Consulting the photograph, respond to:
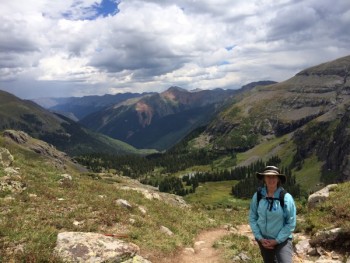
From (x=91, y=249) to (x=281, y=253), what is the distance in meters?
8.06

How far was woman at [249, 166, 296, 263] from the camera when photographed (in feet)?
42.0

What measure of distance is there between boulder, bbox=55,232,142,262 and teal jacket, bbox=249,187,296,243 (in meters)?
6.40

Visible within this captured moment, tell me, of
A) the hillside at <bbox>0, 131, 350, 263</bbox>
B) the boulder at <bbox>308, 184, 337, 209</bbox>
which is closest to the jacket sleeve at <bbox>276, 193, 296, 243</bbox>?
the hillside at <bbox>0, 131, 350, 263</bbox>

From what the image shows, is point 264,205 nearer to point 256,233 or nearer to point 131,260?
point 256,233

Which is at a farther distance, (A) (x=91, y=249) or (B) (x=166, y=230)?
(B) (x=166, y=230)

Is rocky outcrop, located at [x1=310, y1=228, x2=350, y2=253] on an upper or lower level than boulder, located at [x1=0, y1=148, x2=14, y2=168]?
lower

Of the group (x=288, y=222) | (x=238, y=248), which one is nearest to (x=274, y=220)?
(x=288, y=222)

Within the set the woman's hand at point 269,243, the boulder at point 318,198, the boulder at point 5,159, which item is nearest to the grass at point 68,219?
the boulder at point 5,159

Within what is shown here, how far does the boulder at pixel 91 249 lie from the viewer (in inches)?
605

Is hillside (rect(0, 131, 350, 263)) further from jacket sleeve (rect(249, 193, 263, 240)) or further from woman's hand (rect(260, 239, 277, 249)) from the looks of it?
woman's hand (rect(260, 239, 277, 249))

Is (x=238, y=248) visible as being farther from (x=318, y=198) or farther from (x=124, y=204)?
(x=318, y=198)

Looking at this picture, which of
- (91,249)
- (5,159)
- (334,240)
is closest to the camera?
(91,249)

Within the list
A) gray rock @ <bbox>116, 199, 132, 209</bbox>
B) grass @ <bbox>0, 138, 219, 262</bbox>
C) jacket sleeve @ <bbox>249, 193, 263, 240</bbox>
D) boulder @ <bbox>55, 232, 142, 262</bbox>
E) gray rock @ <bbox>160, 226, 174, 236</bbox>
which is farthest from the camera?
gray rock @ <bbox>116, 199, 132, 209</bbox>

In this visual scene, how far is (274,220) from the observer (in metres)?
13.0
